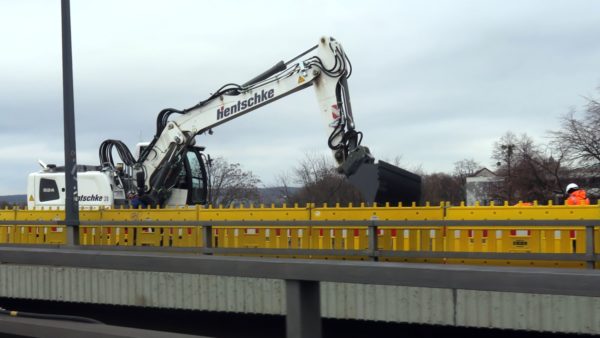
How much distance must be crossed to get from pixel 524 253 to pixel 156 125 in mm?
11569

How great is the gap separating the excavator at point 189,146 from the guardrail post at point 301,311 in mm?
11486

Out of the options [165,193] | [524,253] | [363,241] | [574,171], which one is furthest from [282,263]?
[574,171]

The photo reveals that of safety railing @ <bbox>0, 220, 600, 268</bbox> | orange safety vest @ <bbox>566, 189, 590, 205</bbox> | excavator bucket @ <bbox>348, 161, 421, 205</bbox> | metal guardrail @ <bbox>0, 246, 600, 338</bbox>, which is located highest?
excavator bucket @ <bbox>348, 161, 421, 205</bbox>

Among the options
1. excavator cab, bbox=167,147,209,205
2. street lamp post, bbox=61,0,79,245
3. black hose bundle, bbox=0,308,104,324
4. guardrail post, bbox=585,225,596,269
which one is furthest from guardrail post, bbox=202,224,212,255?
excavator cab, bbox=167,147,209,205

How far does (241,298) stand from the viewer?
18.5 ft

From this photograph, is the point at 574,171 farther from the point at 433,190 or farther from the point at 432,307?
the point at 432,307

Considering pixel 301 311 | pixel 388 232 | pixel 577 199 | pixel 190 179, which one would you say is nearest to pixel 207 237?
pixel 388 232

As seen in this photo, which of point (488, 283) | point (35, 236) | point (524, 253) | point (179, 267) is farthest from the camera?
point (35, 236)

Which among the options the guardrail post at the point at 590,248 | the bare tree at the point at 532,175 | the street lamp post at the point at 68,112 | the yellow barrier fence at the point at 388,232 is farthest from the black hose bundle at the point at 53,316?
the bare tree at the point at 532,175

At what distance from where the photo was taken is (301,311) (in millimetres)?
3133

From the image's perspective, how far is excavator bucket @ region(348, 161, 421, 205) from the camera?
Answer: 13.3 metres

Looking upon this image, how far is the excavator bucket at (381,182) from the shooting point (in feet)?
43.5

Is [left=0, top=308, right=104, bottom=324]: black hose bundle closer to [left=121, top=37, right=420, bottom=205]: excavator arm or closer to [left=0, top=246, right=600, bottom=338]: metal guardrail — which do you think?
[left=0, top=246, right=600, bottom=338]: metal guardrail

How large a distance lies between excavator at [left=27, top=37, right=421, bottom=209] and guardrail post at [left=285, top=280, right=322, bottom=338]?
11.5 metres
